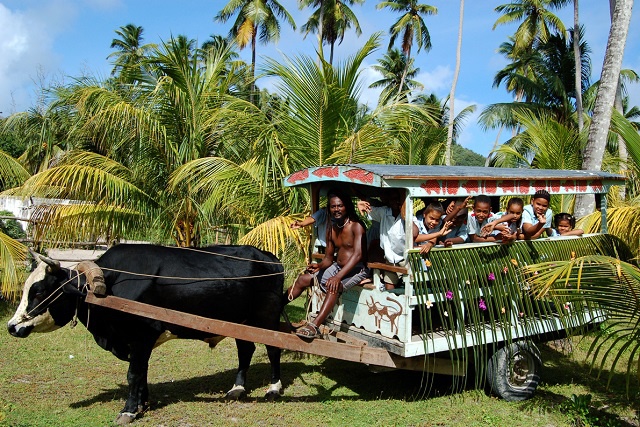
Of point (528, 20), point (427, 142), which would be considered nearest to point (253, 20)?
point (528, 20)

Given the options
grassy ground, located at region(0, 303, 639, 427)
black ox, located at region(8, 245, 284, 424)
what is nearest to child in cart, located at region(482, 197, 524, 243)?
grassy ground, located at region(0, 303, 639, 427)

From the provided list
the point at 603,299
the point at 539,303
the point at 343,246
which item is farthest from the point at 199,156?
the point at 603,299

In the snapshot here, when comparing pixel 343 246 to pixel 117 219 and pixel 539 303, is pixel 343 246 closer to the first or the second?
pixel 539 303

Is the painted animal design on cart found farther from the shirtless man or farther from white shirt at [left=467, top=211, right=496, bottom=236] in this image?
white shirt at [left=467, top=211, right=496, bottom=236]

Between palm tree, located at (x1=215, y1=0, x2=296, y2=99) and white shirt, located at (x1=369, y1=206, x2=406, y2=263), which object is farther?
palm tree, located at (x1=215, y1=0, x2=296, y2=99)

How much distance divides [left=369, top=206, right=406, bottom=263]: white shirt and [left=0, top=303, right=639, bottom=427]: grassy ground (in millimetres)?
1241

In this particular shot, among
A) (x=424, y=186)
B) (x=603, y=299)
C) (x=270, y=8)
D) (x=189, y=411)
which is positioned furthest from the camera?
(x=270, y=8)

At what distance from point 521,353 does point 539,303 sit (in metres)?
0.52

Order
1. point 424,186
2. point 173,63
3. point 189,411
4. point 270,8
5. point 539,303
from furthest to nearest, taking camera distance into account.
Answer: point 270,8 < point 173,63 < point 539,303 < point 189,411 < point 424,186

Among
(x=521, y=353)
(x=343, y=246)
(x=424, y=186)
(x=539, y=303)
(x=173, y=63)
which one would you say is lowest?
(x=521, y=353)

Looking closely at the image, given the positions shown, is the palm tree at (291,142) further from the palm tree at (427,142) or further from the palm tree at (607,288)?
the palm tree at (607,288)

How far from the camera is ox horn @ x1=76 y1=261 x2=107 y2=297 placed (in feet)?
14.2

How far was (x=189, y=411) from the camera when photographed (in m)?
4.80

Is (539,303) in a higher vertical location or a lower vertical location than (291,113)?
lower
